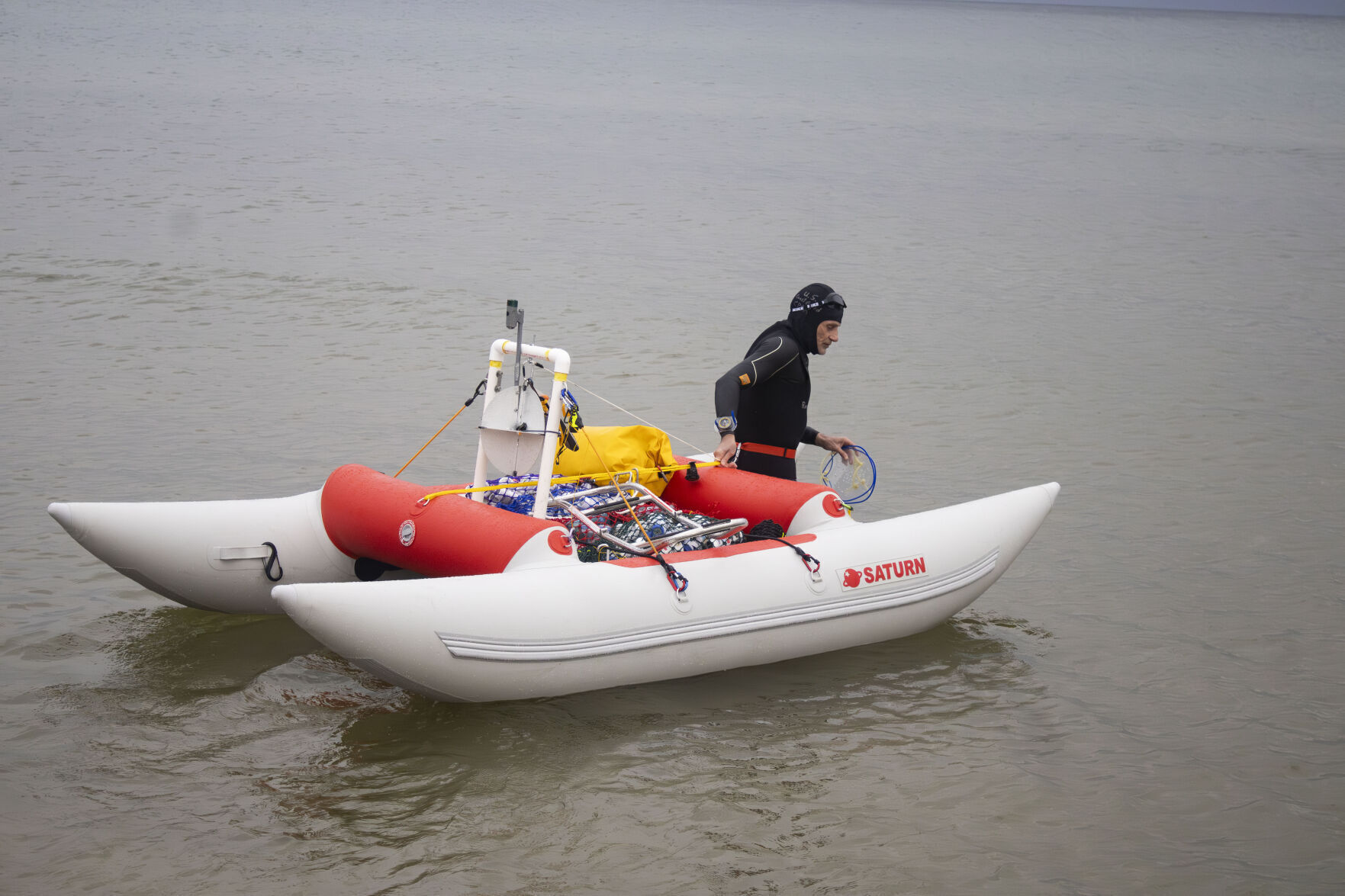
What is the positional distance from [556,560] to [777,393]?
1523mm

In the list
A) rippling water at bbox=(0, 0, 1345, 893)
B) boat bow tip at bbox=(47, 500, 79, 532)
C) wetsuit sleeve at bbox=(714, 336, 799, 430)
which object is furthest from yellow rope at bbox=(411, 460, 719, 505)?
boat bow tip at bbox=(47, 500, 79, 532)

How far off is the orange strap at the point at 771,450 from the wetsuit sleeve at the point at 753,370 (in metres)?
0.34

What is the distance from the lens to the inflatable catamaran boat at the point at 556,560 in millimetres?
4578

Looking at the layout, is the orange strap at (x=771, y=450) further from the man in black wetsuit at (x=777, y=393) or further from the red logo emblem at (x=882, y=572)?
the red logo emblem at (x=882, y=572)

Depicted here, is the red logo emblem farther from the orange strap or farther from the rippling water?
the orange strap

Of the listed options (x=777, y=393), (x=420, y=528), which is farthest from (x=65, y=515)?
(x=777, y=393)

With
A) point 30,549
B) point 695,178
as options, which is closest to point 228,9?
point 695,178

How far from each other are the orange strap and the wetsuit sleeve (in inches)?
13.5

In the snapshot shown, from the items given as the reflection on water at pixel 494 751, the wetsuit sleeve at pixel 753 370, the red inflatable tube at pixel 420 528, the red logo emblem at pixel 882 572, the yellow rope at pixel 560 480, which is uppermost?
the wetsuit sleeve at pixel 753 370

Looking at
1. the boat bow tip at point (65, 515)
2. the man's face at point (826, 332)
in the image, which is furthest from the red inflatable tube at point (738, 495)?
the boat bow tip at point (65, 515)

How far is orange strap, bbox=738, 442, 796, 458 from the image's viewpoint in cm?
609

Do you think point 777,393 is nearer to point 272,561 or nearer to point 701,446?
point 272,561

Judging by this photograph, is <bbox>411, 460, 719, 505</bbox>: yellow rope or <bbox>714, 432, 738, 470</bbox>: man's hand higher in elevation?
<bbox>714, 432, 738, 470</bbox>: man's hand

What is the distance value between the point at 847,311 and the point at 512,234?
487cm
